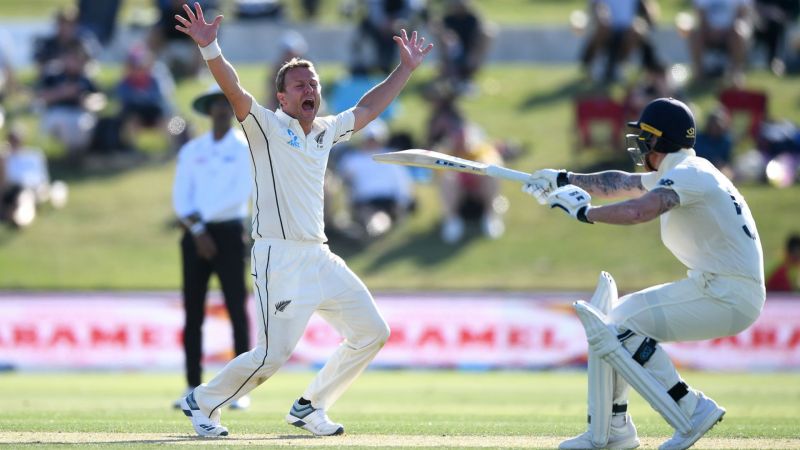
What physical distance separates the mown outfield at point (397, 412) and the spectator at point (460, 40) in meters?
8.76

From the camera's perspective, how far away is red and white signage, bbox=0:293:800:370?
1441 cm

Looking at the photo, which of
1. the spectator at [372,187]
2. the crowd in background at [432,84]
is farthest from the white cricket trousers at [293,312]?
the spectator at [372,187]

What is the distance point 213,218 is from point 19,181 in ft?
32.2

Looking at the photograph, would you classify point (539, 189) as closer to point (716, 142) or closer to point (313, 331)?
point (313, 331)

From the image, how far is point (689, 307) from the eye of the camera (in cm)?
671

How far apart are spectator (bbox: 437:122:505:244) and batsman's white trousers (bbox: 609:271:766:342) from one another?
1087 cm

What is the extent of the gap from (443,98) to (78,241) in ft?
18.9

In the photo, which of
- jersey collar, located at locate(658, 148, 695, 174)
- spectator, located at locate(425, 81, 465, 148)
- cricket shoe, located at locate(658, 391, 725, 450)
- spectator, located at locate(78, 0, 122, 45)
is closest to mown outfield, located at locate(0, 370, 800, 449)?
cricket shoe, located at locate(658, 391, 725, 450)

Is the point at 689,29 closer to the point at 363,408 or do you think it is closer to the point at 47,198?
the point at 47,198

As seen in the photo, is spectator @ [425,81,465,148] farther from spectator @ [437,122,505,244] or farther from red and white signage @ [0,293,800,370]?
red and white signage @ [0,293,800,370]

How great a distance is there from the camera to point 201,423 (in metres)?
7.49

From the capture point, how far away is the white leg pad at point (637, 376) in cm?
659

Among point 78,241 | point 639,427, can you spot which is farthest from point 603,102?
point 639,427

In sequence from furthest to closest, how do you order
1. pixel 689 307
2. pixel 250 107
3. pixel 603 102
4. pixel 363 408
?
pixel 603 102 → pixel 363 408 → pixel 250 107 → pixel 689 307
